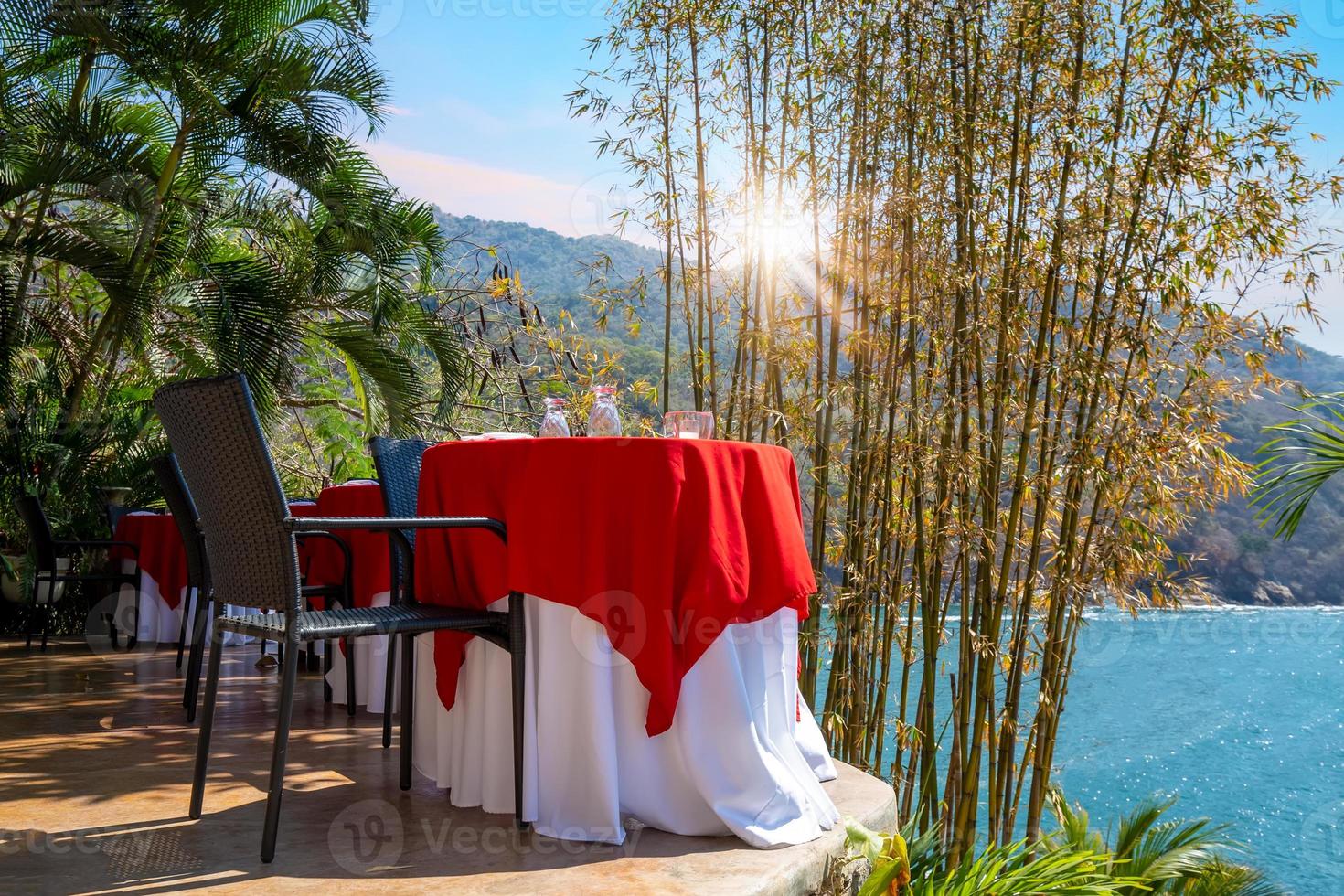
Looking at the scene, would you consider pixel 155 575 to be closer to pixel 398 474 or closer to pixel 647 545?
pixel 398 474

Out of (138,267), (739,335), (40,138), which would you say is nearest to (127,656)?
(138,267)

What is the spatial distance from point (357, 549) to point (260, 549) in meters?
2.12

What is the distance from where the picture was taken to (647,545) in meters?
2.27

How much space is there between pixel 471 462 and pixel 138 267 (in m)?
5.38

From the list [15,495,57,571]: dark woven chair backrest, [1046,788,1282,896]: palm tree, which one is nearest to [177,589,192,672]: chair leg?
[15,495,57,571]: dark woven chair backrest

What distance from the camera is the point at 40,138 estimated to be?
6.67 metres

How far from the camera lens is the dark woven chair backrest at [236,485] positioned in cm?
208

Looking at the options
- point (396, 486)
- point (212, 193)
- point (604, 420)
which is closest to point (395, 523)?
point (604, 420)

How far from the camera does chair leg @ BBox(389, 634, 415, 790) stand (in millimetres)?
2686

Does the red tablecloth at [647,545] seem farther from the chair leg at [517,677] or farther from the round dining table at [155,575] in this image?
the round dining table at [155,575]

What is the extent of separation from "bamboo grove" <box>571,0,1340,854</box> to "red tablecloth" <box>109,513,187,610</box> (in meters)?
4.08

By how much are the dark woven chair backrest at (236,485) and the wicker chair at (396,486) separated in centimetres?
67

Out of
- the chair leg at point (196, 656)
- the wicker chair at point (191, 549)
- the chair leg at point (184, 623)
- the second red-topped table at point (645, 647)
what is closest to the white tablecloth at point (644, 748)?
the second red-topped table at point (645, 647)

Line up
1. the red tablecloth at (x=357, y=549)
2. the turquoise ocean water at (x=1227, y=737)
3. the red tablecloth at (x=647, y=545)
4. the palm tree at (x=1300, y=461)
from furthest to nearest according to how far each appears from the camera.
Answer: the turquoise ocean water at (x=1227, y=737), the red tablecloth at (x=357, y=549), the palm tree at (x=1300, y=461), the red tablecloth at (x=647, y=545)
